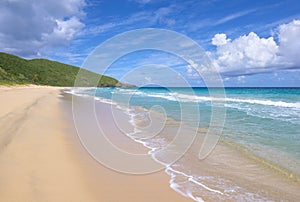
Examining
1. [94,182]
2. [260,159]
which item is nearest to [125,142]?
[94,182]

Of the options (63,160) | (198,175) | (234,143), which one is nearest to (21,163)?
(63,160)

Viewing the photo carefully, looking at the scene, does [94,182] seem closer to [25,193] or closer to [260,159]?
[25,193]

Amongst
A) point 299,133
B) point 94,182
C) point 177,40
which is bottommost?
point 94,182

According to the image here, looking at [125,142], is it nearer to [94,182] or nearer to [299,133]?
[94,182]

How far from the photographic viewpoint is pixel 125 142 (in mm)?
8516

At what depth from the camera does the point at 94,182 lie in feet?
15.5

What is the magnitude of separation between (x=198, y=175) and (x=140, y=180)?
1470 millimetres

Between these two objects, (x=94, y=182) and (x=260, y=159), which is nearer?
(x=94, y=182)

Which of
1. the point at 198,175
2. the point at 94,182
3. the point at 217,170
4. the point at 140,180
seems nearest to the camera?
the point at 94,182

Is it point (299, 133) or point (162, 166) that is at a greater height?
point (299, 133)

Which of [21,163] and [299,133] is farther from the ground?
[299,133]

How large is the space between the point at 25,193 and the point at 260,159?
6.06 m

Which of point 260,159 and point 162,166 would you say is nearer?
point 162,166

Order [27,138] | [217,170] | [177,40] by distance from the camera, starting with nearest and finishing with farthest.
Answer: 1. [217,170]
2. [27,138]
3. [177,40]
